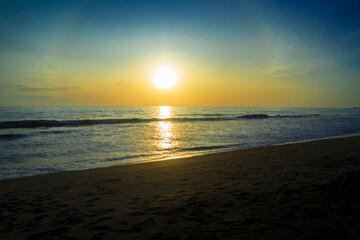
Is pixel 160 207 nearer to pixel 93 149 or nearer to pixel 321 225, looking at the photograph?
pixel 321 225

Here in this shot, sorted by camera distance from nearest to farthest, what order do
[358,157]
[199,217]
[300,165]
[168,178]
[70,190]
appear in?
1. [199,217]
2. [70,190]
3. [168,178]
4. [300,165]
5. [358,157]

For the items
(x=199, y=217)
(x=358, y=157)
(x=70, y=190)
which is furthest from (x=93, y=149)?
(x=358, y=157)

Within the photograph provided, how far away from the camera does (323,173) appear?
628cm

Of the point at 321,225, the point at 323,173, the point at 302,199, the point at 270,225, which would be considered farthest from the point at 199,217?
the point at 323,173

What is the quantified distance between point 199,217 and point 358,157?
26.8 ft

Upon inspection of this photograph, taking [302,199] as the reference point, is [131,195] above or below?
below

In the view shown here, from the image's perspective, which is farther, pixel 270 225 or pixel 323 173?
pixel 323 173

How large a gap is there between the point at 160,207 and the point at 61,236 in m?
1.80

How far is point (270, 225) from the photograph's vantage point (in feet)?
11.3

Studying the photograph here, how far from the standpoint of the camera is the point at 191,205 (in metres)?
4.45

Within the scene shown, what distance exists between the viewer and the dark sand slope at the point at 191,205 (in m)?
3.41

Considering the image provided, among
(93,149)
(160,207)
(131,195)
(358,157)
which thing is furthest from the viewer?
(93,149)

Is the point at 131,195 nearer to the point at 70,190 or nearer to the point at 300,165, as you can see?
the point at 70,190

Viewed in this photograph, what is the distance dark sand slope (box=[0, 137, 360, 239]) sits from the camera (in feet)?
11.2
